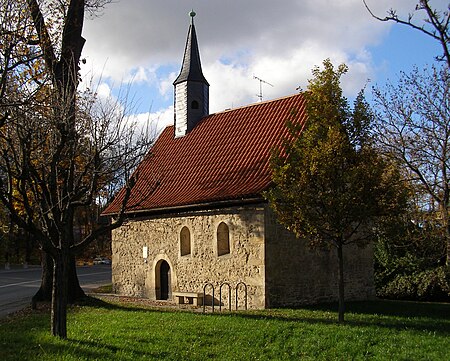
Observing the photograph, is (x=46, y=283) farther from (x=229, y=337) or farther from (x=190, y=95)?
(x=190, y=95)

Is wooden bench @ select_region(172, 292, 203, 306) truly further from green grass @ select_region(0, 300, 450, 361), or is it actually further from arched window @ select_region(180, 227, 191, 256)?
green grass @ select_region(0, 300, 450, 361)

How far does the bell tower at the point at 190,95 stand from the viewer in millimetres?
22062

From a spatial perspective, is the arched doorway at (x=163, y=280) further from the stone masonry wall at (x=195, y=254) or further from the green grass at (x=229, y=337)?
the green grass at (x=229, y=337)

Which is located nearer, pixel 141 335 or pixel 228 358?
pixel 228 358

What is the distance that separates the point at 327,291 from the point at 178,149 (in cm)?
857

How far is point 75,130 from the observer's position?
1174 centimetres

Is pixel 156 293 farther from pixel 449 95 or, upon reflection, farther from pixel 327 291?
pixel 449 95

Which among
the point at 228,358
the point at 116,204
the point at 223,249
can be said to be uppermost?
the point at 116,204

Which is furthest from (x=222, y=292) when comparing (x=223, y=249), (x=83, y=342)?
(x=83, y=342)

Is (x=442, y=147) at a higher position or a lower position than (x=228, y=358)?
higher

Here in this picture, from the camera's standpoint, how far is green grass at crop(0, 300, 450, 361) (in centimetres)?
918

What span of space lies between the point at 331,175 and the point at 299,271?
4843mm

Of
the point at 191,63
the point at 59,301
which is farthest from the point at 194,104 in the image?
the point at 59,301

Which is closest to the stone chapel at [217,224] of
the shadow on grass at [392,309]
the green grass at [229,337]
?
the shadow on grass at [392,309]
